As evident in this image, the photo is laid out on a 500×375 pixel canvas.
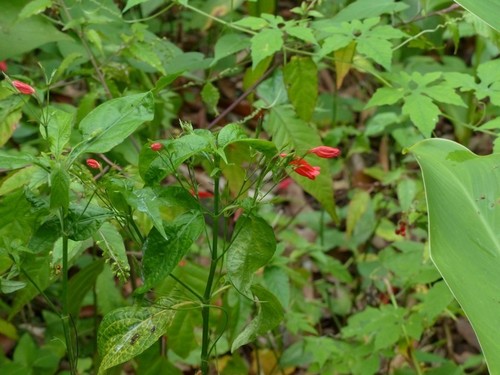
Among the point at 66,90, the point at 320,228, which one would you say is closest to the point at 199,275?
the point at 320,228

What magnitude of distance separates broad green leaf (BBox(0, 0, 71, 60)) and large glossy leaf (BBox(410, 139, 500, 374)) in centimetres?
95

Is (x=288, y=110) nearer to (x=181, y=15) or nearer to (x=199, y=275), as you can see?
(x=199, y=275)

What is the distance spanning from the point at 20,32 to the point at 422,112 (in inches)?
36.5

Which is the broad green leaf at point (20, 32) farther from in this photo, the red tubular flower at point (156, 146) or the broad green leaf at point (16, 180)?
the red tubular flower at point (156, 146)

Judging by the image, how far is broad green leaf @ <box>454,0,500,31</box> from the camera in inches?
54.7

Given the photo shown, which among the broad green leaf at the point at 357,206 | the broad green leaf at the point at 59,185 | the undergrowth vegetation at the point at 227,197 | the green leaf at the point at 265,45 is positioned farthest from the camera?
the broad green leaf at the point at 357,206

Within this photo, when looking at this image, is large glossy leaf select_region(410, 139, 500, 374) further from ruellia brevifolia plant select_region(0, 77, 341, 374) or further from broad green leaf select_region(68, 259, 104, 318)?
broad green leaf select_region(68, 259, 104, 318)

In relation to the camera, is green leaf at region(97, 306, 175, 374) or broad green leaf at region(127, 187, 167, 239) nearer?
Result: broad green leaf at region(127, 187, 167, 239)

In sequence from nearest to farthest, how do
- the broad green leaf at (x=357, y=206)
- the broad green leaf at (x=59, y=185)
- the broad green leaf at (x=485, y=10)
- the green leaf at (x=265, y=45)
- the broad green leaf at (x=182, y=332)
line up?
the broad green leaf at (x=59, y=185), the broad green leaf at (x=485, y=10), the green leaf at (x=265, y=45), the broad green leaf at (x=182, y=332), the broad green leaf at (x=357, y=206)

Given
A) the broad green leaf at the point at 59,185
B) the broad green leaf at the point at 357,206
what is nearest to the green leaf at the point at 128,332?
the broad green leaf at the point at 59,185

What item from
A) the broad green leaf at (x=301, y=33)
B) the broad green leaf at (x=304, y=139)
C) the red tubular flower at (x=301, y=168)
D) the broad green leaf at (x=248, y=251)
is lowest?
the broad green leaf at (x=304, y=139)

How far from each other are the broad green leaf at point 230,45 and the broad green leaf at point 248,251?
2.09 ft

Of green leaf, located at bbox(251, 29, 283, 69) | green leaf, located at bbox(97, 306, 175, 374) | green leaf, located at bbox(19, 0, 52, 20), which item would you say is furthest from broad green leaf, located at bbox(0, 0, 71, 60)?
green leaf, located at bbox(97, 306, 175, 374)

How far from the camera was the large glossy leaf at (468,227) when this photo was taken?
113 cm
